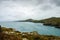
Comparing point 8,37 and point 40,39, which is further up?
point 8,37

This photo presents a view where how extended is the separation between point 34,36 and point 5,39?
4436 mm

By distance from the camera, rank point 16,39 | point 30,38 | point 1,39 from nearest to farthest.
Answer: point 1,39 → point 16,39 → point 30,38

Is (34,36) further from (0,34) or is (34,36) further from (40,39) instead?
(0,34)

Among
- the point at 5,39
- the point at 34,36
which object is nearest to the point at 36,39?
the point at 34,36

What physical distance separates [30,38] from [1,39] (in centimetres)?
418

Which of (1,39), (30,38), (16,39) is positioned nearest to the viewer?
(1,39)

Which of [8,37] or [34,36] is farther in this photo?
[34,36]

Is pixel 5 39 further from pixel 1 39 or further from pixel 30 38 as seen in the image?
pixel 30 38

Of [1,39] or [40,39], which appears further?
[40,39]

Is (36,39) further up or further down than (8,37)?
further down

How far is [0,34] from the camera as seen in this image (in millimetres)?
10062

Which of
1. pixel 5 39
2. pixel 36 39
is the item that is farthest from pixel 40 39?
pixel 5 39

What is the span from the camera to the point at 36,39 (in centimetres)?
1350

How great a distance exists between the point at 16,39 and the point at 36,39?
3.39 meters
